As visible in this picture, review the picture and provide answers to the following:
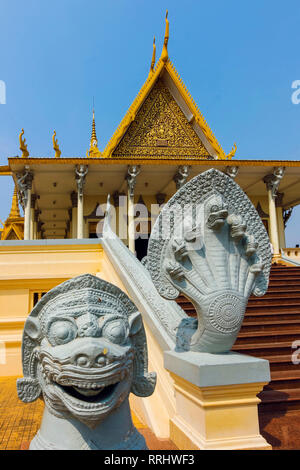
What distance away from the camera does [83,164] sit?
33.7 ft

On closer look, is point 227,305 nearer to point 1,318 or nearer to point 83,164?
point 1,318

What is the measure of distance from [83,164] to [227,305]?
8.88 meters

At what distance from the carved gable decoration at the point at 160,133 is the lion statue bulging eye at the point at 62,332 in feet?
35.8

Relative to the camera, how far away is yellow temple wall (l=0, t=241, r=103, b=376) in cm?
548

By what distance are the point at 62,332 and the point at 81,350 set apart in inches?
4.9

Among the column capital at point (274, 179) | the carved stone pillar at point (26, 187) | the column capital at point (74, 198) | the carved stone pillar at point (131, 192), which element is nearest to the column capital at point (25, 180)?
the carved stone pillar at point (26, 187)

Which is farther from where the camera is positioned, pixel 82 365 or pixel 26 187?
pixel 26 187

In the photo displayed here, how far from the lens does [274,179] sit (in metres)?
11.3

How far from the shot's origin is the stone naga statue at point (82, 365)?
138 cm

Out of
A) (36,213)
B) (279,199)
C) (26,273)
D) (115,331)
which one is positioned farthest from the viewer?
(36,213)

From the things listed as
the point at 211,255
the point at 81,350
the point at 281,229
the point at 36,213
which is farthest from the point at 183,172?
the point at 81,350

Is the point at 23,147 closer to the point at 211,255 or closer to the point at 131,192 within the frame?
the point at 131,192

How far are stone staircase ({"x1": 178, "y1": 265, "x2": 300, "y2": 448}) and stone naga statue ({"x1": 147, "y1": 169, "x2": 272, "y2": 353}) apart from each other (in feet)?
3.28

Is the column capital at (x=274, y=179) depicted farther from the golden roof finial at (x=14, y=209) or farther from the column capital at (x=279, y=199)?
the golden roof finial at (x=14, y=209)
